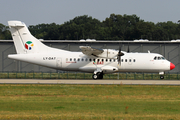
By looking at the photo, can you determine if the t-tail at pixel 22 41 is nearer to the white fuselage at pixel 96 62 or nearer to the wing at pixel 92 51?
the white fuselage at pixel 96 62

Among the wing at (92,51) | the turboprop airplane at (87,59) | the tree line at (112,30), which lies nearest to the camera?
the wing at (92,51)

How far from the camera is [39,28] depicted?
495 feet

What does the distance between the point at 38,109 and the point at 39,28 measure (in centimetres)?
13837

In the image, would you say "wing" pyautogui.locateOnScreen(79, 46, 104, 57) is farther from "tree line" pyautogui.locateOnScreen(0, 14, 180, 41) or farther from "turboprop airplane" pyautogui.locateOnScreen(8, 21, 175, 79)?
"tree line" pyautogui.locateOnScreen(0, 14, 180, 41)

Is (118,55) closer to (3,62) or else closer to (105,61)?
(105,61)

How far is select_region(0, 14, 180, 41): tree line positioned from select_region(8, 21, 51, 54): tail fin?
68.2m

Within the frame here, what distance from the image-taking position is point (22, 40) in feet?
125

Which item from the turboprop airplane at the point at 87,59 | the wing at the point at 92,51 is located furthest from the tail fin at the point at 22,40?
the wing at the point at 92,51

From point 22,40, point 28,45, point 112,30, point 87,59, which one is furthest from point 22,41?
point 112,30

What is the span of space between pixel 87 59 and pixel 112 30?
79.9 meters

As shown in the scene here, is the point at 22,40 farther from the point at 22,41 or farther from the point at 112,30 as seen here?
the point at 112,30

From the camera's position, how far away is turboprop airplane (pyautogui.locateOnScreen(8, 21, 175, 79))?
37281 mm

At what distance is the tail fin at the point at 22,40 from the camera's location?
3806cm

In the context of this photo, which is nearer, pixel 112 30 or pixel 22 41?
pixel 22 41
